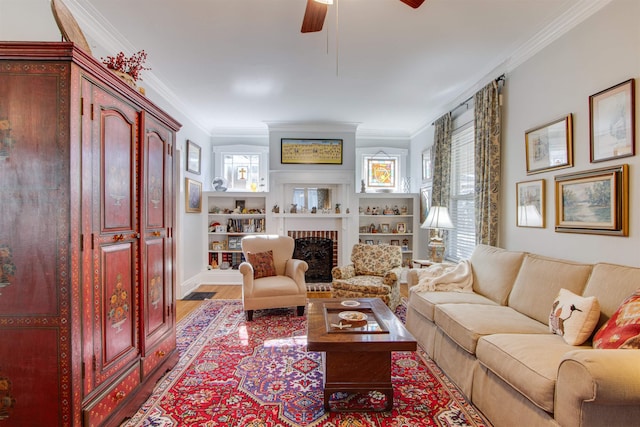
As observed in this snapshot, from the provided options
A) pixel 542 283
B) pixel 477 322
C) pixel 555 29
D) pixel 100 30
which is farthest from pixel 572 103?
pixel 100 30

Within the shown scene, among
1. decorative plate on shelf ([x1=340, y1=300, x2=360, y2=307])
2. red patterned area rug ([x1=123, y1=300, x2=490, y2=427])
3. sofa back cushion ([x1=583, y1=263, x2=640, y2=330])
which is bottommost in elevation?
red patterned area rug ([x1=123, y1=300, x2=490, y2=427])

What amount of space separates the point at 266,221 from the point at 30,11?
4088 millimetres

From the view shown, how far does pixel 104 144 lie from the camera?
1.81 m

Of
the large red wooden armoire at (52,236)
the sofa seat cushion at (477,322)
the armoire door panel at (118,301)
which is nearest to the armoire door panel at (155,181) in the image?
the armoire door panel at (118,301)

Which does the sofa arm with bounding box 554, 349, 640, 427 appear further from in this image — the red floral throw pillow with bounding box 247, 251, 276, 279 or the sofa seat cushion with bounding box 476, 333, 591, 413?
the red floral throw pillow with bounding box 247, 251, 276, 279

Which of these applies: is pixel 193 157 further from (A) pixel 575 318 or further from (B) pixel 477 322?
(A) pixel 575 318

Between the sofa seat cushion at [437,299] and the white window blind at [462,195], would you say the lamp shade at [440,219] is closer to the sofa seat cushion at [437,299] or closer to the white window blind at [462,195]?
the white window blind at [462,195]

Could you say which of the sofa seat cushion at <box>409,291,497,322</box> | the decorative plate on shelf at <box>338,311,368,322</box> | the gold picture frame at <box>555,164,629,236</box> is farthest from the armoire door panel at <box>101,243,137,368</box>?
the gold picture frame at <box>555,164,629,236</box>

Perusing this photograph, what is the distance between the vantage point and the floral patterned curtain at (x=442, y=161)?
15.4ft

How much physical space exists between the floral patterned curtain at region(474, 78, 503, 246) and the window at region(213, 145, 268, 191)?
152 inches

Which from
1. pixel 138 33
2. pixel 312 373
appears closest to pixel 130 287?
pixel 312 373

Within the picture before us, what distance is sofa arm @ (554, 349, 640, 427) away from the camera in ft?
4.32

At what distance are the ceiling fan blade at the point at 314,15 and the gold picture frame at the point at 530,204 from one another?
95.6 inches

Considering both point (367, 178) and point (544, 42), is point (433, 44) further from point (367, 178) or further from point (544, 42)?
point (367, 178)
